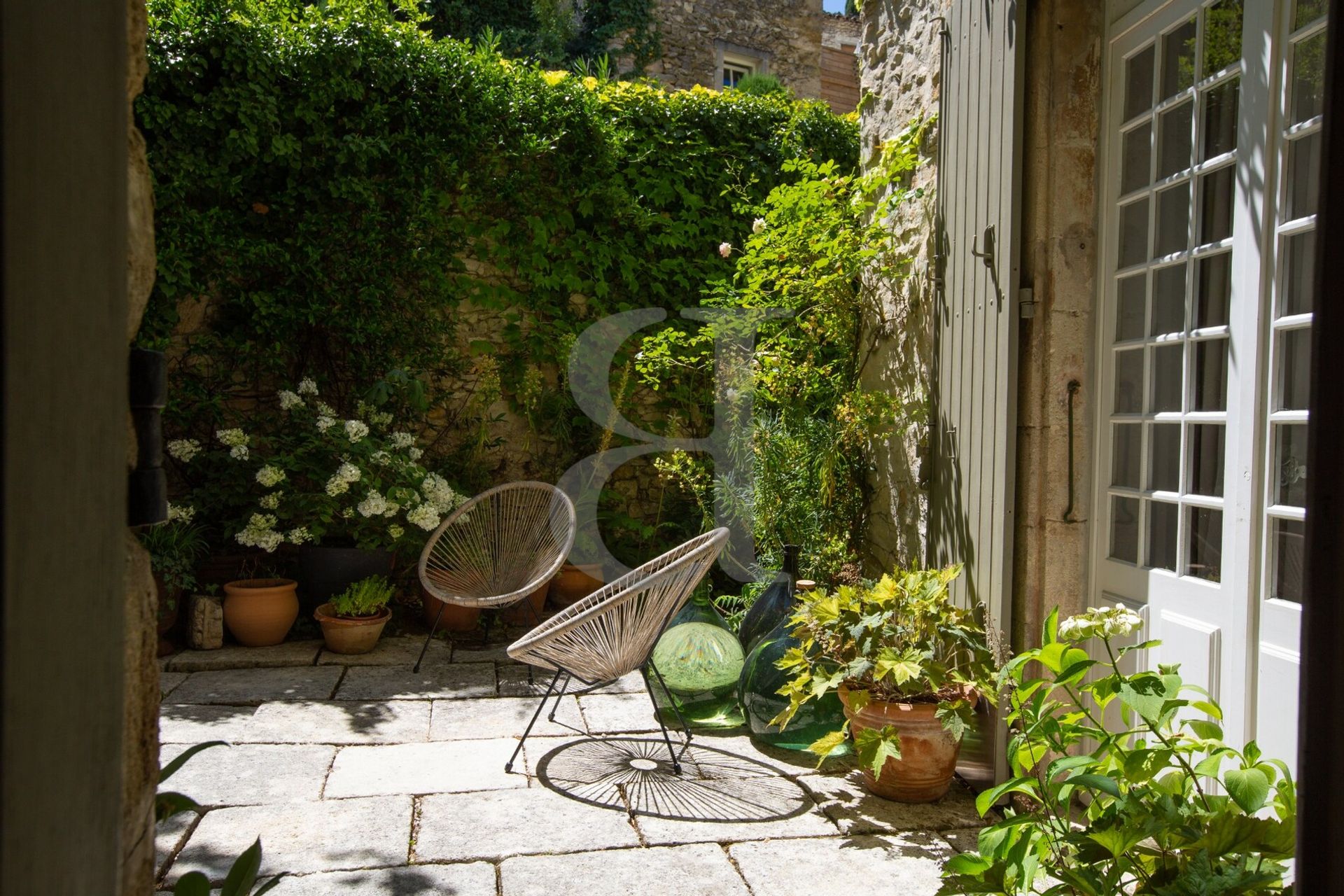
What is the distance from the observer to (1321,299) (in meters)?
0.70

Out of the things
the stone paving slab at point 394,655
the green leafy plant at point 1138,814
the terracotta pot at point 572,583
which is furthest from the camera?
the terracotta pot at point 572,583

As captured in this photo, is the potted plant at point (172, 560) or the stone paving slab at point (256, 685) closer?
the stone paving slab at point (256, 685)

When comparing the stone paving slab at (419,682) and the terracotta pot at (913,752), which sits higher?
the terracotta pot at (913,752)

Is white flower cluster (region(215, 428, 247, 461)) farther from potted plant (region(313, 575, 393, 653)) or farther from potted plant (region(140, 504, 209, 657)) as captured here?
potted plant (region(313, 575, 393, 653))

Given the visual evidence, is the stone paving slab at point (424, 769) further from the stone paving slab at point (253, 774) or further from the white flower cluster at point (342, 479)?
the white flower cluster at point (342, 479)

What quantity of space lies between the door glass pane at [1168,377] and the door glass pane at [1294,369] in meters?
0.35

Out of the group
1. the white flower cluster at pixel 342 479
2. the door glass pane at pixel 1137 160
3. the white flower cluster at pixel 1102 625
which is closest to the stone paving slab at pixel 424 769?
the white flower cluster at pixel 342 479

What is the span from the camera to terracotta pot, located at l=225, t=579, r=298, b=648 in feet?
14.9

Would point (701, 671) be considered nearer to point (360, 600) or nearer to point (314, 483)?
point (360, 600)

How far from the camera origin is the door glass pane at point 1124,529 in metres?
2.68

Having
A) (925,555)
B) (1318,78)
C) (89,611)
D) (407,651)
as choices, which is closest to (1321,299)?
(89,611)

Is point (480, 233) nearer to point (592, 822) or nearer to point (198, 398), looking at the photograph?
point (198, 398)

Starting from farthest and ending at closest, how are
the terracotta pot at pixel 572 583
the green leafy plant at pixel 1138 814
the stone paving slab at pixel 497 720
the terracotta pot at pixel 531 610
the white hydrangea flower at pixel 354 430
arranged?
the terracotta pot at pixel 572 583 < the terracotta pot at pixel 531 610 < the white hydrangea flower at pixel 354 430 < the stone paving slab at pixel 497 720 < the green leafy plant at pixel 1138 814

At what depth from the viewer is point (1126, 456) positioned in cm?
274
